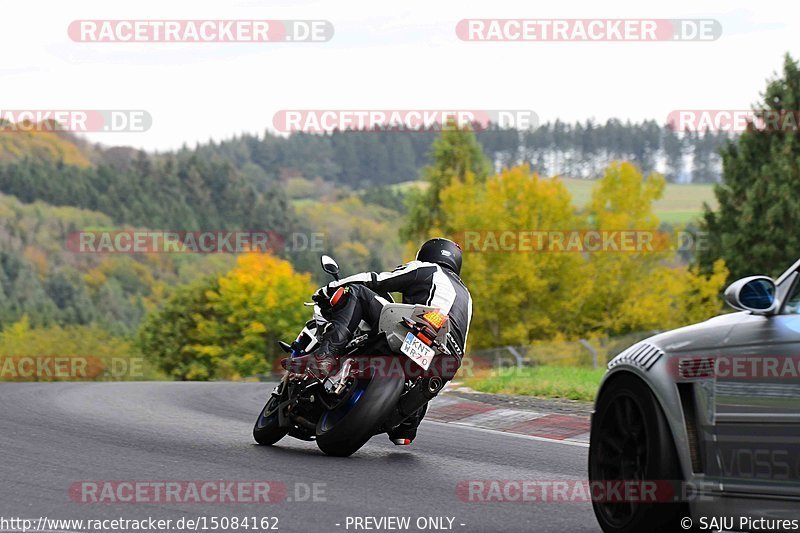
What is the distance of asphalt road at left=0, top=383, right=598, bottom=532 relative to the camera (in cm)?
708

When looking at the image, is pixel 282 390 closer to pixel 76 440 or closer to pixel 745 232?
pixel 76 440

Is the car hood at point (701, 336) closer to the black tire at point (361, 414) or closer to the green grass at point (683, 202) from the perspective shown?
the black tire at point (361, 414)

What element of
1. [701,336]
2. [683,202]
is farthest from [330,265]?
[683,202]

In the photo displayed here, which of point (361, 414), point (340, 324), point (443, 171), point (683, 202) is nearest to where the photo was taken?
point (361, 414)

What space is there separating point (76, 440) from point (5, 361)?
94.7 metres

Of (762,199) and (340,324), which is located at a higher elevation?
(340,324)

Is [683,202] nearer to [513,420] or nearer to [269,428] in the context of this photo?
[513,420]

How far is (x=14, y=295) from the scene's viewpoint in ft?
452

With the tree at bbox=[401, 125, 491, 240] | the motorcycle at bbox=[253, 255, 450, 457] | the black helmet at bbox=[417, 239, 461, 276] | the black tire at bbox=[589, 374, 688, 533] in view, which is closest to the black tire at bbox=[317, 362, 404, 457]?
the motorcycle at bbox=[253, 255, 450, 457]

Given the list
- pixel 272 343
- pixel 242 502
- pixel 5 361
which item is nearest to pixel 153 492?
pixel 242 502

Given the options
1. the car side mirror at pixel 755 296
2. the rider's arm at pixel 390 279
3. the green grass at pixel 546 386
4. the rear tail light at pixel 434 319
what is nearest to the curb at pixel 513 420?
the green grass at pixel 546 386

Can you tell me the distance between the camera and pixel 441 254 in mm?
10492

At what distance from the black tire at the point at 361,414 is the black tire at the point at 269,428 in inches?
27.7

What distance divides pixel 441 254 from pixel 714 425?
199 inches
